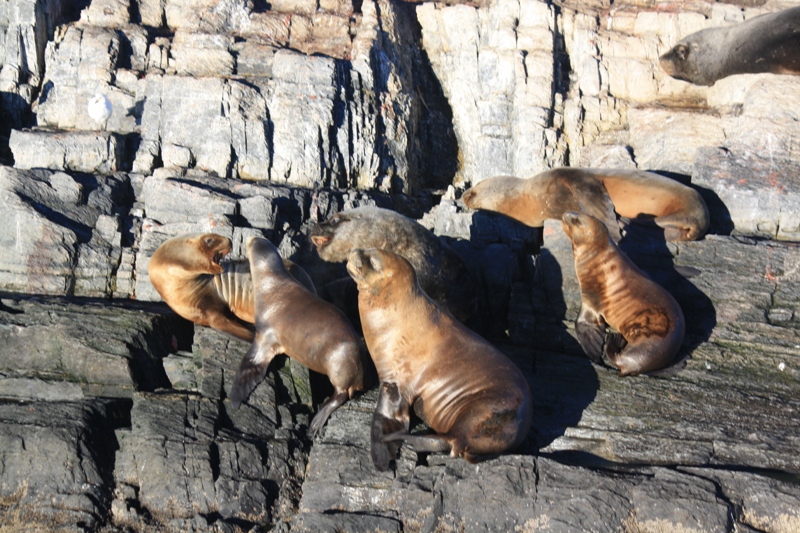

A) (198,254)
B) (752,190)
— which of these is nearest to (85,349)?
(198,254)

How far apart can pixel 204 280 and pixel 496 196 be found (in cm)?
406

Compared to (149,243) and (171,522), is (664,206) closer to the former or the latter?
(149,243)

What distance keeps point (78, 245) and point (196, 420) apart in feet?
12.3

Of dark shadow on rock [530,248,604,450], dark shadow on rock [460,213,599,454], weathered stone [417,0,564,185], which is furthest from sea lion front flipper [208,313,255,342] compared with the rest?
weathered stone [417,0,564,185]

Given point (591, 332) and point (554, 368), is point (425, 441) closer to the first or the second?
point (554, 368)

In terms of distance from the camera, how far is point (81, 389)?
240 inches

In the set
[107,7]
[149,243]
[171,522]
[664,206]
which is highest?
[107,7]

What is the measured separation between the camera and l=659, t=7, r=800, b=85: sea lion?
1101 centimetres

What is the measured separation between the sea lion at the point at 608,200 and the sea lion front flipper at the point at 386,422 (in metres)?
3.79

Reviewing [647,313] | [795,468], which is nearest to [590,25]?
[647,313]

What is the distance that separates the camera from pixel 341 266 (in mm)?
8031

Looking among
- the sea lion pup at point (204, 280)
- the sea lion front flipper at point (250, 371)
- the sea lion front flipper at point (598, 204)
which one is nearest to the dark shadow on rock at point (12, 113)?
the sea lion pup at point (204, 280)

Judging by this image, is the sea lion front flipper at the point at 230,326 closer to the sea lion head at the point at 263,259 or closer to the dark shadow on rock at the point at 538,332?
the sea lion head at the point at 263,259

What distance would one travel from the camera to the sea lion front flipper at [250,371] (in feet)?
19.2
